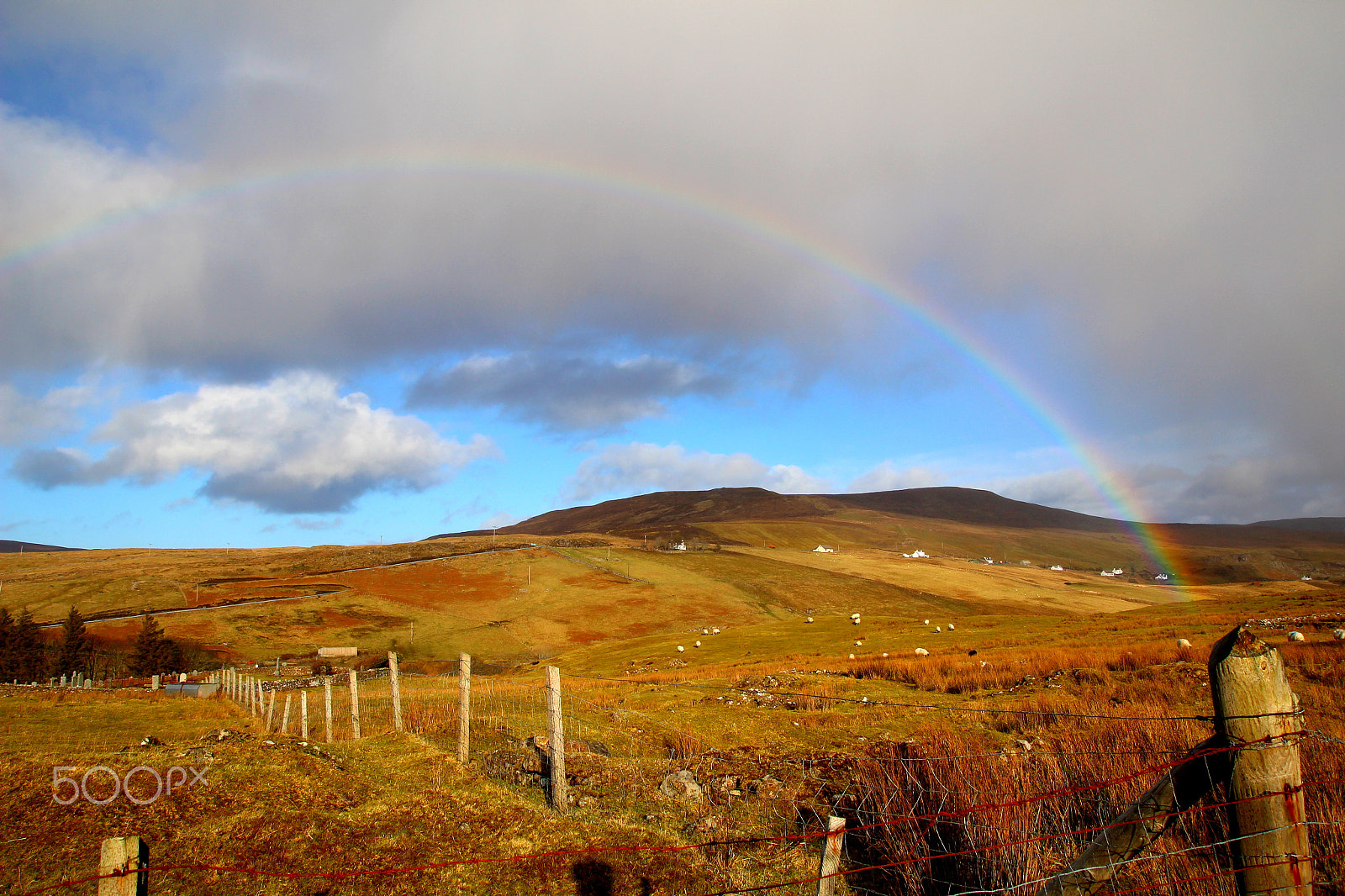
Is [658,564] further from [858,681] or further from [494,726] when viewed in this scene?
[494,726]

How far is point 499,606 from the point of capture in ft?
311

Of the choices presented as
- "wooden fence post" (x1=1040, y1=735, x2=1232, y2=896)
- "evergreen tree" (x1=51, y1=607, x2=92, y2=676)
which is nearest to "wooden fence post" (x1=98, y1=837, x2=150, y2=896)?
"wooden fence post" (x1=1040, y1=735, x2=1232, y2=896)

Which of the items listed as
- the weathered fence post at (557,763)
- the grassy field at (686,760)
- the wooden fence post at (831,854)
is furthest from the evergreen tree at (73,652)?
the wooden fence post at (831,854)

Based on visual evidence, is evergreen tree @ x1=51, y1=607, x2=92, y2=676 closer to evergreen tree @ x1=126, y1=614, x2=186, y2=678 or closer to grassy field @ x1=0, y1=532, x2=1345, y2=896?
evergreen tree @ x1=126, y1=614, x2=186, y2=678

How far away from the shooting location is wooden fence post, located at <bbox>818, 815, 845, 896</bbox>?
5066 mm

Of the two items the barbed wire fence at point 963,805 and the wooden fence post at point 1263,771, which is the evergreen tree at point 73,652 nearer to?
the barbed wire fence at point 963,805

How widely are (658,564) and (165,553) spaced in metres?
138

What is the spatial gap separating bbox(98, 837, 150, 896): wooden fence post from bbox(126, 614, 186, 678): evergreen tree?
72.4m

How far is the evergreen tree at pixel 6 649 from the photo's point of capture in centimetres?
5838

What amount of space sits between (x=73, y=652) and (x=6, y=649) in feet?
15.5

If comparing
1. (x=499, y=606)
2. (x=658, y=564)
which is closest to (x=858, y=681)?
(x=499, y=606)

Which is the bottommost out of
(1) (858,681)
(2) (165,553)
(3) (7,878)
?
(1) (858,681)

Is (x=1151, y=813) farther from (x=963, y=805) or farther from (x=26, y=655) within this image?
(x=26, y=655)

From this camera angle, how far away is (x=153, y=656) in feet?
210
